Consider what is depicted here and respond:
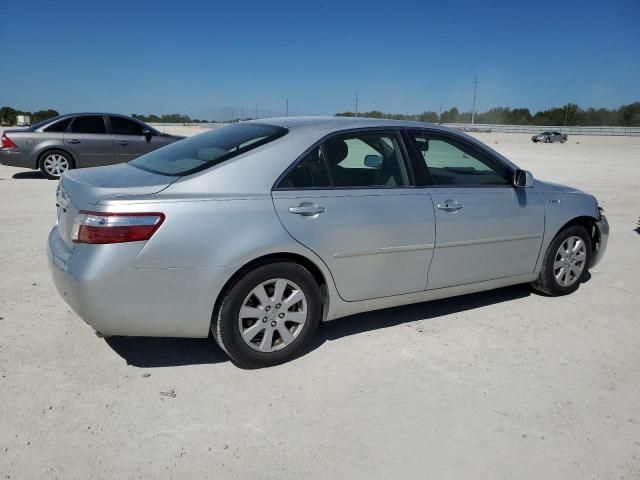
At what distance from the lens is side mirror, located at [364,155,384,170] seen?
13.3ft

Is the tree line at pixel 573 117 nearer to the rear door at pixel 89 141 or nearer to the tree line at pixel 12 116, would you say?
the tree line at pixel 12 116

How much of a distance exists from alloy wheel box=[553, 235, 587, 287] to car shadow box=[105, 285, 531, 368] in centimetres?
36

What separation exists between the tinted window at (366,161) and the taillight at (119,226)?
1.26 meters

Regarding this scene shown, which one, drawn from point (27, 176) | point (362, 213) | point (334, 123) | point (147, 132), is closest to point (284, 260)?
point (362, 213)

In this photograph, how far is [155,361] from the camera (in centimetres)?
356

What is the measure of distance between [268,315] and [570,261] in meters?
3.06

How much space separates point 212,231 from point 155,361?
1.04 m

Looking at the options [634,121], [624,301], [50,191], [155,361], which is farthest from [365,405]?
[634,121]

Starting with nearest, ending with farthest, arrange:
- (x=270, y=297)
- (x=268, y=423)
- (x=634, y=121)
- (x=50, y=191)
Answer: (x=268, y=423) < (x=270, y=297) < (x=50, y=191) < (x=634, y=121)

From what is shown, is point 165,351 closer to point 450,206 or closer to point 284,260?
point 284,260

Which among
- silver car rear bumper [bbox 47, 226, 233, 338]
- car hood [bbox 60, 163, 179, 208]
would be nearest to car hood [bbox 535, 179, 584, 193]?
silver car rear bumper [bbox 47, 226, 233, 338]

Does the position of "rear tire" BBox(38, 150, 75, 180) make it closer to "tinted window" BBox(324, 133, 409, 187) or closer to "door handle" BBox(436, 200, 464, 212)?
"tinted window" BBox(324, 133, 409, 187)

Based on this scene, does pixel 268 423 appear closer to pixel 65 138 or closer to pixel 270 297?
pixel 270 297

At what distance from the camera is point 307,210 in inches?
135
